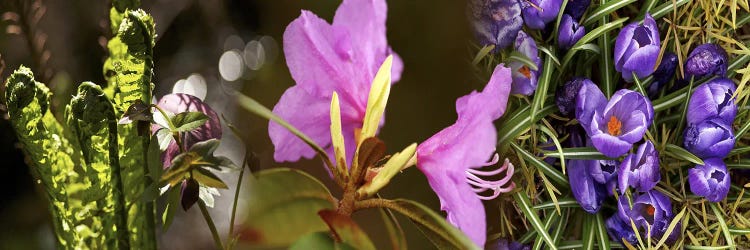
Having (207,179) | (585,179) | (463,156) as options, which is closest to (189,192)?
(207,179)

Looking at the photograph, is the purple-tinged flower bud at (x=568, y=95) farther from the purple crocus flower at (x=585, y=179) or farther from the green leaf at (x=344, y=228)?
the green leaf at (x=344, y=228)

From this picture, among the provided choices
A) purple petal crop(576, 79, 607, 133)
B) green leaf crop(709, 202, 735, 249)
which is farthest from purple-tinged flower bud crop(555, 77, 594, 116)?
green leaf crop(709, 202, 735, 249)

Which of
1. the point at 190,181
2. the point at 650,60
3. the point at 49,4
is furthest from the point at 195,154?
the point at 650,60

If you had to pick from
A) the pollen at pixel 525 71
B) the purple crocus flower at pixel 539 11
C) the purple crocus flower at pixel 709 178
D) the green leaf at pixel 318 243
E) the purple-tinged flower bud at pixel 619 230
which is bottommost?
the purple-tinged flower bud at pixel 619 230

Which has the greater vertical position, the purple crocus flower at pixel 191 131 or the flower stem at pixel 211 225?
the purple crocus flower at pixel 191 131

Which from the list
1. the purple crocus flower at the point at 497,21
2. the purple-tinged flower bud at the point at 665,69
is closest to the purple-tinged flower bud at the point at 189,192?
the purple crocus flower at the point at 497,21

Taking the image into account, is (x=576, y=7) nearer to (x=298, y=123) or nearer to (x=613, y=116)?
(x=613, y=116)
